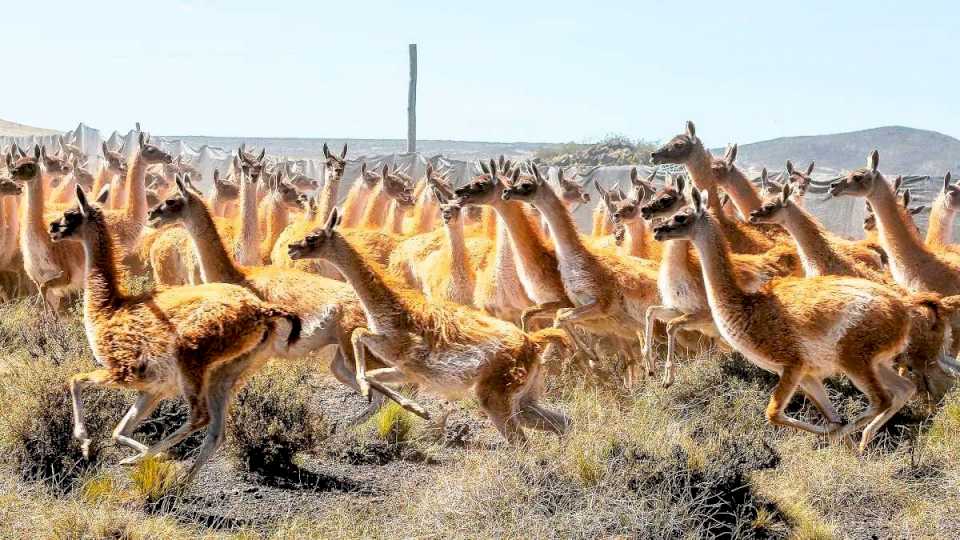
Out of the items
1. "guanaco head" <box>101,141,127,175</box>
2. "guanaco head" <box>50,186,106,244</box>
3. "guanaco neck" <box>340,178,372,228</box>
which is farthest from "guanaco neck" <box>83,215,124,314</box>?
"guanaco head" <box>101,141,127,175</box>

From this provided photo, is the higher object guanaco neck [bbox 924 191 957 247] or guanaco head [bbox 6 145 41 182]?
guanaco head [bbox 6 145 41 182]

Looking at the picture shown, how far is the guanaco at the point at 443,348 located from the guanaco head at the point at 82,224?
1.23 m

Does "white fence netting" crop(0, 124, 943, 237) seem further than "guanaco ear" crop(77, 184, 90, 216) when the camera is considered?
Yes

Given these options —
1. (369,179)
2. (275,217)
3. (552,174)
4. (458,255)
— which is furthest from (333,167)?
(552,174)

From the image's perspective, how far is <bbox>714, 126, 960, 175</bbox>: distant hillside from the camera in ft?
68.1

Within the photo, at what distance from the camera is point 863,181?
33.4 feet

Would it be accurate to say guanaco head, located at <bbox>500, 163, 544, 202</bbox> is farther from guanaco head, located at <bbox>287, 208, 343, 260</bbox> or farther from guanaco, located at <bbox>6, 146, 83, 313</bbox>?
guanaco, located at <bbox>6, 146, 83, 313</bbox>

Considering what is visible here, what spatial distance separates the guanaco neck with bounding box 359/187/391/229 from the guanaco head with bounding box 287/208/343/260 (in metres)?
5.52

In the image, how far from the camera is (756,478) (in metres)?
6.41

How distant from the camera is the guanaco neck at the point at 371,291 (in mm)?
7492

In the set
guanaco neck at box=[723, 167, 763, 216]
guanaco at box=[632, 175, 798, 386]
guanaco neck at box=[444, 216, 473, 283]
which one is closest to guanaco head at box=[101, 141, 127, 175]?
guanaco neck at box=[444, 216, 473, 283]

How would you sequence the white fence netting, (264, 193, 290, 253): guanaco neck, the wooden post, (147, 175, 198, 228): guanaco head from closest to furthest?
(147, 175, 198, 228): guanaco head → (264, 193, 290, 253): guanaco neck → the white fence netting → the wooden post

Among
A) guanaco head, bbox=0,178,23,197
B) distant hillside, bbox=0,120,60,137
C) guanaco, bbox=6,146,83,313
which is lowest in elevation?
distant hillside, bbox=0,120,60,137

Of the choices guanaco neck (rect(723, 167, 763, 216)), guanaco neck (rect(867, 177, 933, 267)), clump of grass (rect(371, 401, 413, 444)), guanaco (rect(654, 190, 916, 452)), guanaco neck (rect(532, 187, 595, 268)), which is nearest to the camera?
guanaco (rect(654, 190, 916, 452))
